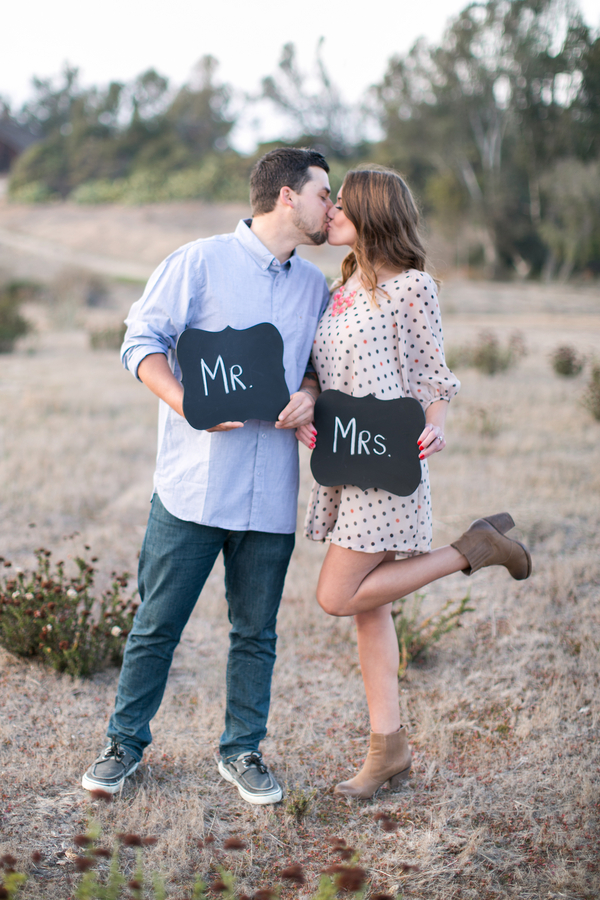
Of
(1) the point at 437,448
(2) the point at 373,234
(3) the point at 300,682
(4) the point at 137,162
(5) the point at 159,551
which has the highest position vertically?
(4) the point at 137,162

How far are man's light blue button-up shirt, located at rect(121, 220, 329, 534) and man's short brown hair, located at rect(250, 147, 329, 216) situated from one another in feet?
0.38

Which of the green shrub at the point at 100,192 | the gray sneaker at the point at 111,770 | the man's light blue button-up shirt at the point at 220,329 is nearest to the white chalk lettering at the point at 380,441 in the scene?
the man's light blue button-up shirt at the point at 220,329

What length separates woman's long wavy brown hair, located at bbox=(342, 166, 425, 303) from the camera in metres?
2.15

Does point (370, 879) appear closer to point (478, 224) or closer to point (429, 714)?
point (429, 714)

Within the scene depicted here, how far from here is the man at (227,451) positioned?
2152 mm

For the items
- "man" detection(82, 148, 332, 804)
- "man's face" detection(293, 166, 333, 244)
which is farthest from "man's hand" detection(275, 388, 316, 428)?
"man's face" detection(293, 166, 333, 244)

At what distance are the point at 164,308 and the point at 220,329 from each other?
0.59 feet

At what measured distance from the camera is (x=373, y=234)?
2.17 m

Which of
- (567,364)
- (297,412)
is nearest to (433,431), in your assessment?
(297,412)

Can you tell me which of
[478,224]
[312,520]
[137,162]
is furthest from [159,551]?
[137,162]

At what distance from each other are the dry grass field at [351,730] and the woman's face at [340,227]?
173cm

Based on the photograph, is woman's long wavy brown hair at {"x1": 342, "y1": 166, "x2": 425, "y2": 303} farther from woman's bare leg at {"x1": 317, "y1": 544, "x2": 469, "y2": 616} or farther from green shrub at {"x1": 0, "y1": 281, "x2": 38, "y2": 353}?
green shrub at {"x1": 0, "y1": 281, "x2": 38, "y2": 353}

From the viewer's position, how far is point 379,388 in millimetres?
2186

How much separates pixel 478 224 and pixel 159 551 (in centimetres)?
3256
